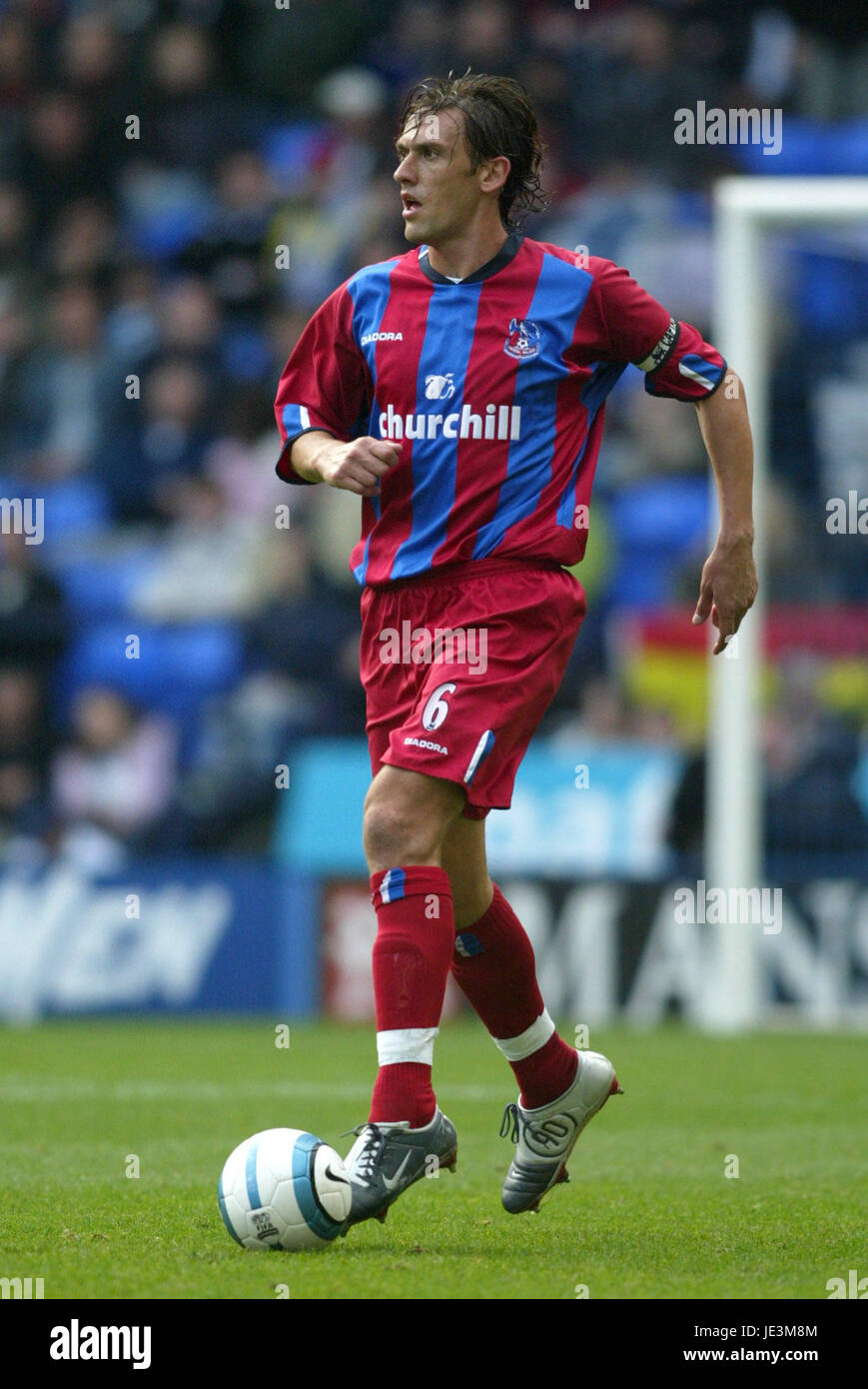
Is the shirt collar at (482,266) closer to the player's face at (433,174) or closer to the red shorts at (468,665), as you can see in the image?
the player's face at (433,174)

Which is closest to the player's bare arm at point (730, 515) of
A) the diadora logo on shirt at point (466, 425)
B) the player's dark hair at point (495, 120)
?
the diadora logo on shirt at point (466, 425)

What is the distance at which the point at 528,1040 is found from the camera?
4.28m

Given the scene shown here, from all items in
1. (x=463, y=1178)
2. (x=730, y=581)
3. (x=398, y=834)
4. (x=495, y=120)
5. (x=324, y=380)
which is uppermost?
(x=495, y=120)

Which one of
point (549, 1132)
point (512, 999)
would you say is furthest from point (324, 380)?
point (549, 1132)

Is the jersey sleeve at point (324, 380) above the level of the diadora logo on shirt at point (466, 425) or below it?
above

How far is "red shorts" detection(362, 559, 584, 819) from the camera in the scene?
388cm

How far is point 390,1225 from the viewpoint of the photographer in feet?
13.4

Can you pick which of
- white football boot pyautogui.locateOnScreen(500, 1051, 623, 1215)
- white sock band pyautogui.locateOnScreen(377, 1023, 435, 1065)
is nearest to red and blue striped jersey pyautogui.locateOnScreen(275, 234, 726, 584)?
white sock band pyautogui.locateOnScreen(377, 1023, 435, 1065)

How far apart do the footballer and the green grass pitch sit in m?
0.31

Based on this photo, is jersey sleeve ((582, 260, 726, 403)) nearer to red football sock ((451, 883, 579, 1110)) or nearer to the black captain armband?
the black captain armband

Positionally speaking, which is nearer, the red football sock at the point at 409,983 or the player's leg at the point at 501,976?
the red football sock at the point at 409,983

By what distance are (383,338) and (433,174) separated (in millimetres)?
332

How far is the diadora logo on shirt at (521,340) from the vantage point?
13.6 feet

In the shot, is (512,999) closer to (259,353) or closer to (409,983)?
(409,983)
